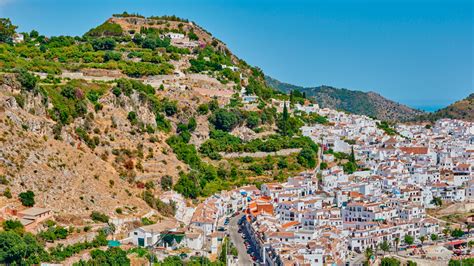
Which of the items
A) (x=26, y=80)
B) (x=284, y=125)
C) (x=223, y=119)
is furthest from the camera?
(x=284, y=125)

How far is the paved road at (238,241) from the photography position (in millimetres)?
28714

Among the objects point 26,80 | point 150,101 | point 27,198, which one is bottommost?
point 27,198

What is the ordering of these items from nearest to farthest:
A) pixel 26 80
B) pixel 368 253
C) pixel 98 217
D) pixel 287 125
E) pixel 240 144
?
pixel 98 217, pixel 368 253, pixel 26 80, pixel 240 144, pixel 287 125

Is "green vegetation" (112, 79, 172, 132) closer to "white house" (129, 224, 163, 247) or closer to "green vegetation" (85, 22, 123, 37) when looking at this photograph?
"white house" (129, 224, 163, 247)

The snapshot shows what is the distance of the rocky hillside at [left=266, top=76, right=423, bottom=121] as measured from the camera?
107250 millimetres

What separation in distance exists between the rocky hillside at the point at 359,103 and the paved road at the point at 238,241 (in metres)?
70.7

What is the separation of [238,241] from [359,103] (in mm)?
85899

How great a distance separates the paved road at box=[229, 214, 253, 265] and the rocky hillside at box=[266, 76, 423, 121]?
70.7 m

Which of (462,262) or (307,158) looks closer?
(462,262)

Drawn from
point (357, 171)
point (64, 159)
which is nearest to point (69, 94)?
point (64, 159)

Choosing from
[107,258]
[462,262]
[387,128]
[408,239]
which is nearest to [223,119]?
[408,239]

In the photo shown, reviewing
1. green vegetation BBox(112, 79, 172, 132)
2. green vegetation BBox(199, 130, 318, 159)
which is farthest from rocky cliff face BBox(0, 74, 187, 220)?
green vegetation BBox(199, 130, 318, 159)

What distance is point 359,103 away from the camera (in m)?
115

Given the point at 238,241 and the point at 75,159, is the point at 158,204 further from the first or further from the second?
the point at 75,159
